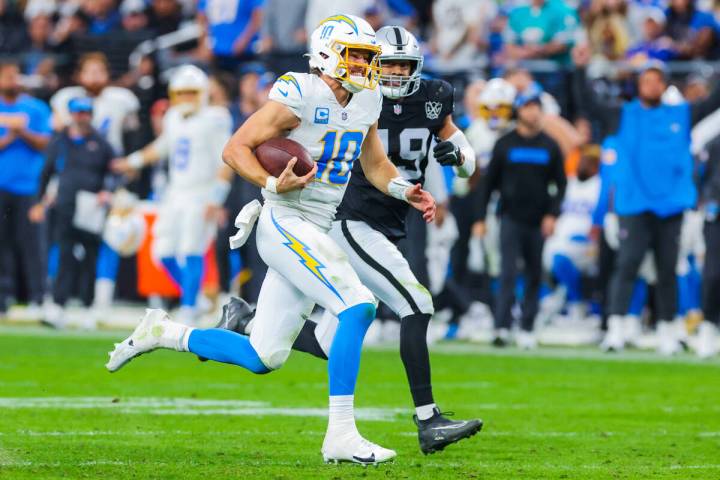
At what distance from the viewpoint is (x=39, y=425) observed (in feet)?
23.4

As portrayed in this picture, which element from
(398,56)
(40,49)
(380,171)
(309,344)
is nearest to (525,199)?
(398,56)

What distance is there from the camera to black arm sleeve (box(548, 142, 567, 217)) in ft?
40.9

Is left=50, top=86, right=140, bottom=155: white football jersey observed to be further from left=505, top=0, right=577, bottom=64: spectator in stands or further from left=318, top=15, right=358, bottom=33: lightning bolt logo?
left=318, top=15, right=358, bottom=33: lightning bolt logo

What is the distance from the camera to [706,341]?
1182cm

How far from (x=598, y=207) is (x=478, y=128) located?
1306mm

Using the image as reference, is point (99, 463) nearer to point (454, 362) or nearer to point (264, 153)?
point (264, 153)

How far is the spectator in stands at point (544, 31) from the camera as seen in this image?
15133 millimetres

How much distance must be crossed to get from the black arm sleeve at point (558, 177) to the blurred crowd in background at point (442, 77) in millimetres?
703

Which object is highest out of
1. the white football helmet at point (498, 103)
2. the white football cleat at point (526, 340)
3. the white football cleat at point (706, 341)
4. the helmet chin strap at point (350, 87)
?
the white football helmet at point (498, 103)

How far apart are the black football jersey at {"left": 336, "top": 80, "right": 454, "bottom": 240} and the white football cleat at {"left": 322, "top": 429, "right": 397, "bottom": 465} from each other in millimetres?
1532

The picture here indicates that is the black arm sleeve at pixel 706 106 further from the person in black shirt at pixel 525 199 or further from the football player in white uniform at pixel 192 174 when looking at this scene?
the football player in white uniform at pixel 192 174

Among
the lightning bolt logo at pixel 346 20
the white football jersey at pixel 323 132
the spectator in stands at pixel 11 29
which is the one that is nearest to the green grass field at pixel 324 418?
the white football jersey at pixel 323 132

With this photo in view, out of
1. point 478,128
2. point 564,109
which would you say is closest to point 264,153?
point 478,128

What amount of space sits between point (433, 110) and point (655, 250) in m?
4.69
